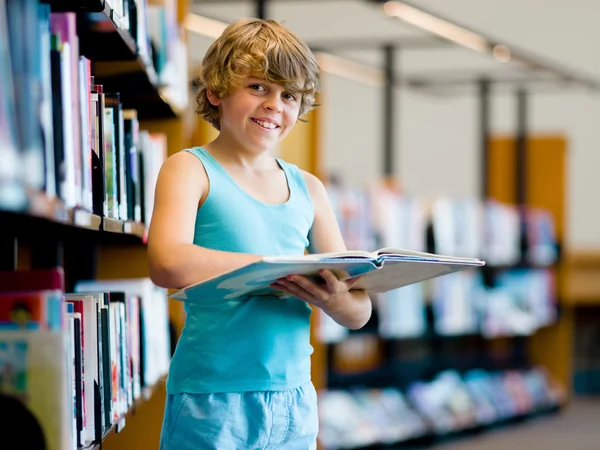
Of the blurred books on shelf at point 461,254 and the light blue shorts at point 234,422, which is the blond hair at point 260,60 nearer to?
the light blue shorts at point 234,422

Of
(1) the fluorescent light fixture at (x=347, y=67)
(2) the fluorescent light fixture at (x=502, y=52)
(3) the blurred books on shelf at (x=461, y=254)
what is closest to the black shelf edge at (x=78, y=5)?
(3) the blurred books on shelf at (x=461, y=254)

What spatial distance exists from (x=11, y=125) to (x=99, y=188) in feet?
2.12

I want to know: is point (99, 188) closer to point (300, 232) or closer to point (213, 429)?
point (300, 232)

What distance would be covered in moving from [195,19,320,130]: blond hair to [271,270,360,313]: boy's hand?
12.7 inches

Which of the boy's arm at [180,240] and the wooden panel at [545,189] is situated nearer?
the boy's arm at [180,240]

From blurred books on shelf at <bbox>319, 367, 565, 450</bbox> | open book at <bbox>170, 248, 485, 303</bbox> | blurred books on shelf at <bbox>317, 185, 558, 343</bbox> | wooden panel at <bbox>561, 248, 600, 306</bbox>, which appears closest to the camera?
open book at <bbox>170, 248, 485, 303</bbox>

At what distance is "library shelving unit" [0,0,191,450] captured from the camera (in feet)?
4.84

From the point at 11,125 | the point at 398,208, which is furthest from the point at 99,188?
the point at 398,208

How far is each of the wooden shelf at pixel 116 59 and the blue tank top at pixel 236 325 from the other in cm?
32

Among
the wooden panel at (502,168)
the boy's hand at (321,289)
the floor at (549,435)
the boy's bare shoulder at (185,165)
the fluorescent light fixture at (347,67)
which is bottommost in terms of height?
the floor at (549,435)

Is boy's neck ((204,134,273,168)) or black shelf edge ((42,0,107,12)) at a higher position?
black shelf edge ((42,0,107,12))

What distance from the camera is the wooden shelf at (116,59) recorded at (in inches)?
64.9

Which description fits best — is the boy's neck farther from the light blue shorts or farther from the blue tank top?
the light blue shorts

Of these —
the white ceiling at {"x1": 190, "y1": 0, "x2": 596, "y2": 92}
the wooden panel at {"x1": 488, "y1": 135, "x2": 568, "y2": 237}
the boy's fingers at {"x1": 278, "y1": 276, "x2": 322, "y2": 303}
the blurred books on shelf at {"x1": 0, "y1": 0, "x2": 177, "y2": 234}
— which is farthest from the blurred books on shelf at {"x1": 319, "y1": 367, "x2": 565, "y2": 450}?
the white ceiling at {"x1": 190, "y1": 0, "x2": 596, "y2": 92}
